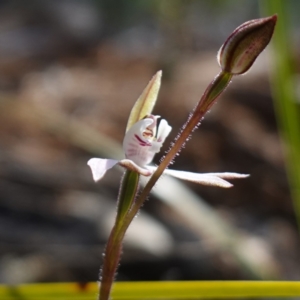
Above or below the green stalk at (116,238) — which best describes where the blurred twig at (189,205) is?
below

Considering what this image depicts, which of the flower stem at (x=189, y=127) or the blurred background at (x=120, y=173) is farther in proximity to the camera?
the blurred background at (x=120, y=173)

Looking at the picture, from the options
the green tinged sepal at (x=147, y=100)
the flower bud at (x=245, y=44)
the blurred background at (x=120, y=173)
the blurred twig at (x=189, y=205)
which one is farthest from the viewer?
→ the blurred background at (x=120, y=173)

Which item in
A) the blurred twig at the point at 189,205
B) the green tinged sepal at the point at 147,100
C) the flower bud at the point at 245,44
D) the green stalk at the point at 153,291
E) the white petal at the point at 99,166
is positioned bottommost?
the blurred twig at the point at 189,205

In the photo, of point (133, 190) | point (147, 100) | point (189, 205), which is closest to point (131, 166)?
point (133, 190)

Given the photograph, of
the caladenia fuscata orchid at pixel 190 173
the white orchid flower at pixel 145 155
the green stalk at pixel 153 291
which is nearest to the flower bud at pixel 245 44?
the caladenia fuscata orchid at pixel 190 173

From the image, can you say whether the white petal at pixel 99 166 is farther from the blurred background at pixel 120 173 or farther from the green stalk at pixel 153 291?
the blurred background at pixel 120 173

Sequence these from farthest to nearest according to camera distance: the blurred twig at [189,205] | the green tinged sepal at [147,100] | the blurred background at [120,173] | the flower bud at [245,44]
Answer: the blurred background at [120,173]
the blurred twig at [189,205]
the green tinged sepal at [147,100]
the flower bud at [245,44]

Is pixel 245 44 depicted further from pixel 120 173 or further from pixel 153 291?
pixel 120 173
